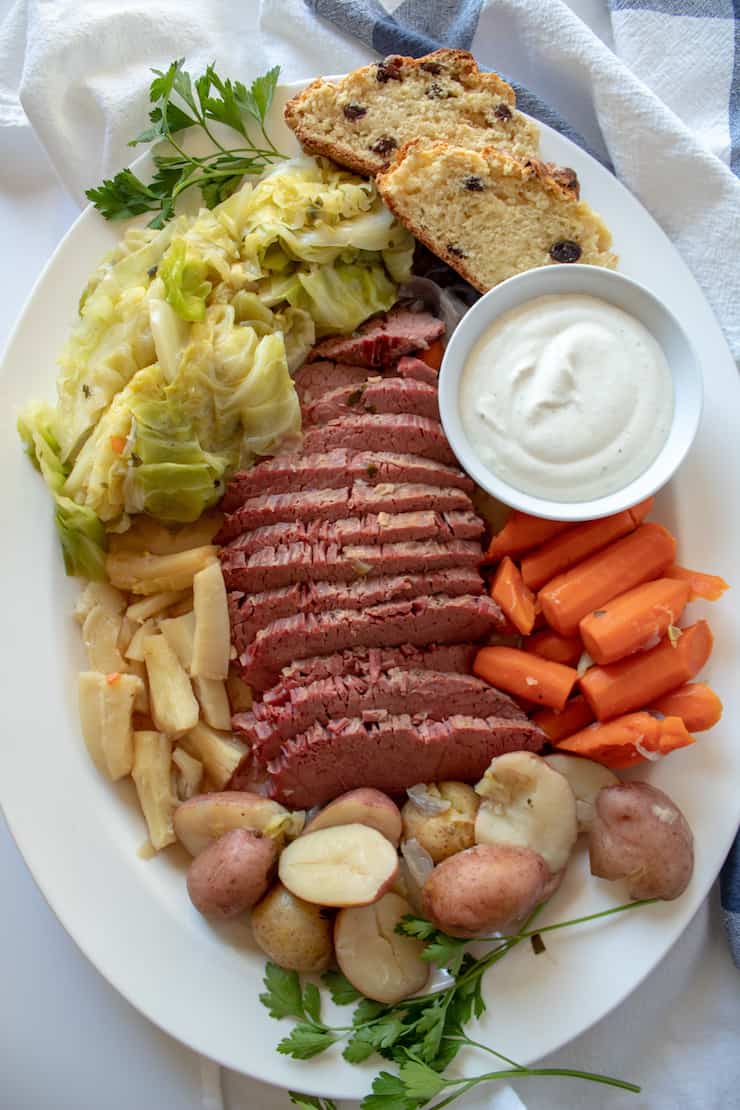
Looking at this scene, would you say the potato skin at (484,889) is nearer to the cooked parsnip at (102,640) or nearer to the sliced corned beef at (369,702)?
the sliced corned beef at (369,702)

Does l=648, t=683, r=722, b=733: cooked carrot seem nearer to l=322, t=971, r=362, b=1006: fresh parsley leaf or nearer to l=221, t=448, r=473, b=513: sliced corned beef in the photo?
l=221, t=448, r=473, b=513: sliced corned beef

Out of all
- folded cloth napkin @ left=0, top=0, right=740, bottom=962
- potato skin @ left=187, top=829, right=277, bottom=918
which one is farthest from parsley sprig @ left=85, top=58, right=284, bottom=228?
potato skin @ left=187, top=829, right=277, bottom=918

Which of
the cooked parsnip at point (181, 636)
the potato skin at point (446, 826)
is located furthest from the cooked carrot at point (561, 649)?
the cooked parsnip at point (181, 636)

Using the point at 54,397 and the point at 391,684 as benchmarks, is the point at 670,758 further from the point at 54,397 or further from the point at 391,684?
the point at 54,397

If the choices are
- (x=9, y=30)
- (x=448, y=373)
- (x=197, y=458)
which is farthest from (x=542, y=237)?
(x=9, y=30)

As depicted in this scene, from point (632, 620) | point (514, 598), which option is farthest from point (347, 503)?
point (632, 620)

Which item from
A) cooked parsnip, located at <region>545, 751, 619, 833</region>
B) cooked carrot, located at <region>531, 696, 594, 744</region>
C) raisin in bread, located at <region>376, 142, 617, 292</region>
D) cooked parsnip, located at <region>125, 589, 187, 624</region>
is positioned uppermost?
raisin in bread, located at <region>376, 142, 617, 292</region>
